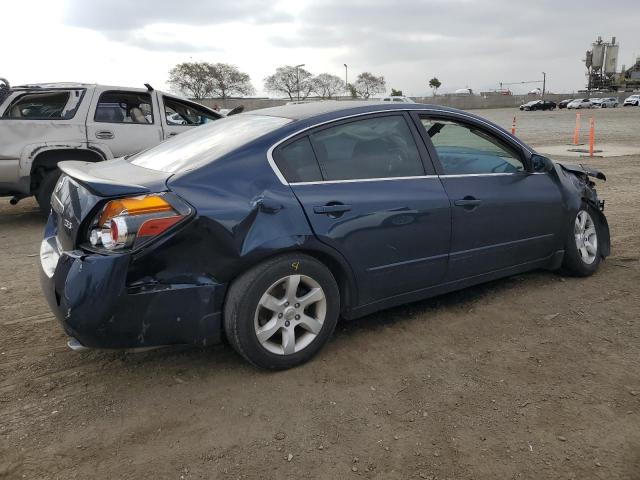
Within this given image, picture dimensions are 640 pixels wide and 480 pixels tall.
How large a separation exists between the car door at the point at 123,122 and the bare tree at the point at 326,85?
9527cm

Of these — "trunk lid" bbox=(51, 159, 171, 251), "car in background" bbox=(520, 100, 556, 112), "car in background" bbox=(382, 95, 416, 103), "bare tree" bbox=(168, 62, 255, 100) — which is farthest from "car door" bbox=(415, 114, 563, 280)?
"bare tree" bbox=(168, 62, 255, 100)

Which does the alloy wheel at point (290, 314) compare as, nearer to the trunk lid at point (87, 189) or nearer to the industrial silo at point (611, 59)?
the trunk lid at point (87, 189)

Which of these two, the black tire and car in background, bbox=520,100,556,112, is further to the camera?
car in background, bbox=520,100,556,112

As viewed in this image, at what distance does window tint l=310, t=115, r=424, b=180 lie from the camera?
333 cm

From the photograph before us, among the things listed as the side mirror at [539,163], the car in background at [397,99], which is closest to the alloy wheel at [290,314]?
the car in background at [397,99]

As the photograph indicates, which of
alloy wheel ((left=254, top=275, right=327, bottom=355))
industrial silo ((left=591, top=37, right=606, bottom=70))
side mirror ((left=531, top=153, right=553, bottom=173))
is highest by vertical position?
industrial silo ((left=591, top=37, right=606, bottom=70))

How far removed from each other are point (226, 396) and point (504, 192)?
8.14 ft

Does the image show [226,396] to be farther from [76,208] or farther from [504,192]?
[504,192]

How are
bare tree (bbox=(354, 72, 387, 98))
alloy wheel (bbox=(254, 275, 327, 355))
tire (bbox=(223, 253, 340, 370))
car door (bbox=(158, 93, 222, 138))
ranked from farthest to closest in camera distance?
bare tree (bbox=(354, 72, 387, 98)), car door (bbox=(158, 93, 222, 138)), alloy wheel (bbox=(254, 275, 327, 355)), tire (bbox=(223, 253, 340, 370))

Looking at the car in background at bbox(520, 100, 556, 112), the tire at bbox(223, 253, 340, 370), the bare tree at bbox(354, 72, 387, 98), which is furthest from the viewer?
the bare tree at bbox(354, 72, 387, 98)

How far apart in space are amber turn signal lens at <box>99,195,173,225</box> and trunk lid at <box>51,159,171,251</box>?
39mm

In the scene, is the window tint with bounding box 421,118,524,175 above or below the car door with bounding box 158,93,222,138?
below

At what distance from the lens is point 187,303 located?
282 cm

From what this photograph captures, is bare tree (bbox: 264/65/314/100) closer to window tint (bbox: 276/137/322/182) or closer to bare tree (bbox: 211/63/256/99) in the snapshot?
bare tree (bbox: 211/63/256/99)
